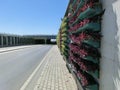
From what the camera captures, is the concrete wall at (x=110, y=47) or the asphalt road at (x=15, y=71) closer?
the concrete wall at (x=110, y=47)

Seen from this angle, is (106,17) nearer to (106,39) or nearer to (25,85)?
(106,39)

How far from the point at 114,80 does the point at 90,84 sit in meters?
2.02

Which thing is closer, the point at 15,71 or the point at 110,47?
the point at 110,47

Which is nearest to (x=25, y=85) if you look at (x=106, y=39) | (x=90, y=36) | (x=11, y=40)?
(x=90, y=36)

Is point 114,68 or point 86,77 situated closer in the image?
point 114,68

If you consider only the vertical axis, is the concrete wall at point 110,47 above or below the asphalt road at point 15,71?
above

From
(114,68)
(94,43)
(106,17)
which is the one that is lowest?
(114,68)

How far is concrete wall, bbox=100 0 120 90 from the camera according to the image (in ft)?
→ 14.6

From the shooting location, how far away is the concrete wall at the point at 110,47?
4465 millimetres

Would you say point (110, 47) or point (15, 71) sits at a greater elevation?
point (110, 47)

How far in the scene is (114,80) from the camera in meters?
4.64

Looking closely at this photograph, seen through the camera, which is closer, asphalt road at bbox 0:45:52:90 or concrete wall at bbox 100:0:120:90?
concrete wall at bbox 100:0:120:90

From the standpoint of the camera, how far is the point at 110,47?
4949 millimetres

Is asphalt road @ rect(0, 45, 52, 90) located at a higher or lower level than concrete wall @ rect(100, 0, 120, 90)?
lower
